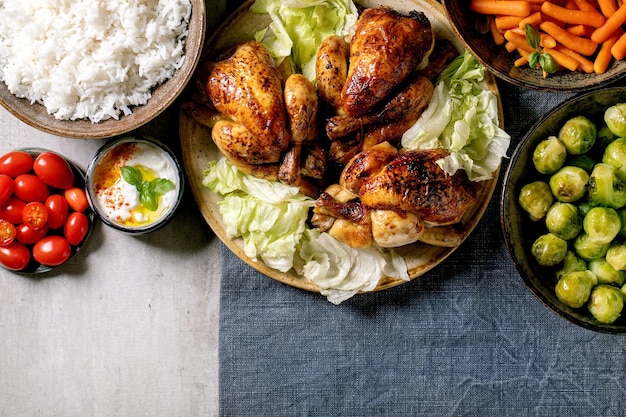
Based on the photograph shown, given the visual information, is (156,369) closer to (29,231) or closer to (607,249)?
(29,231)

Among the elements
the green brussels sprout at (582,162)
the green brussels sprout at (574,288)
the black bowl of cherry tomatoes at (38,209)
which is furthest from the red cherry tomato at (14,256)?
the green brussels sprout at (582,162)

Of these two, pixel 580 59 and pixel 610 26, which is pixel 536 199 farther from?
pixel 610 26

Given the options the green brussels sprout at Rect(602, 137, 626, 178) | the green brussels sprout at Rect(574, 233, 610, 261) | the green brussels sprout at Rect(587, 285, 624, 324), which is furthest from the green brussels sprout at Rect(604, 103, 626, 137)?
the green brussels sprout at Rect(587, 285, 624, 324)

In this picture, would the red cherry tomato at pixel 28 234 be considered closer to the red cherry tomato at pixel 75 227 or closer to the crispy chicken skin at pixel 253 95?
the red cherry tomato at pixel 75 227

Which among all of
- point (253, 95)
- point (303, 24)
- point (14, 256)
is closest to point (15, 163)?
point (14, 256)

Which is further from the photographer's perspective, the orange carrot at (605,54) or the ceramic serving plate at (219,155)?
the ceramic serving plate at (219,155)

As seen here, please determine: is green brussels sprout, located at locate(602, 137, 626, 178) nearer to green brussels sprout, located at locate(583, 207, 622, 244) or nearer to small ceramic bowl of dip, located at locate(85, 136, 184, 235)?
green brussels sprout, located at locate(583, 207, 622, 244)
